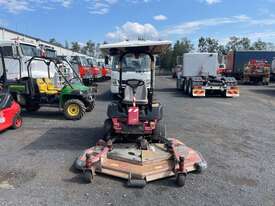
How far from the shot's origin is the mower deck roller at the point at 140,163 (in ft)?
16.5

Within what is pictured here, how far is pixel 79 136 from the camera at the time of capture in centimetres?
798

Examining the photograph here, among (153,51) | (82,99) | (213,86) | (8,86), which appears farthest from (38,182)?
(213,86)

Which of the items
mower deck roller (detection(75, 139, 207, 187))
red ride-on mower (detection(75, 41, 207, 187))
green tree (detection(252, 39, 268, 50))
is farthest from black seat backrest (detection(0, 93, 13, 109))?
green tree (detection(252, 39, 268, 50))

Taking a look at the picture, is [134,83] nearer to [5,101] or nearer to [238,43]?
[5,101]

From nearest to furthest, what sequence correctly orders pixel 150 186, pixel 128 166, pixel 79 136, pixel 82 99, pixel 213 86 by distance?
pixel 150 186
pixel 128 166
pixel 79 136
pixel 82 99
pixel 213 86

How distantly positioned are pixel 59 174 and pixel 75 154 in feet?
3.60

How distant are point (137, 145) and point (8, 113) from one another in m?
3.71

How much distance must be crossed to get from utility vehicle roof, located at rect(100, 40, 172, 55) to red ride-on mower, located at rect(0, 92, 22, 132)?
296cm

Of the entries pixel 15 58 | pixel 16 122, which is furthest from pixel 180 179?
pixel 15 58

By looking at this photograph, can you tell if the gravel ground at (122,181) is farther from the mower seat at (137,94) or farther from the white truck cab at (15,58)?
the white truck cab at (15,58)

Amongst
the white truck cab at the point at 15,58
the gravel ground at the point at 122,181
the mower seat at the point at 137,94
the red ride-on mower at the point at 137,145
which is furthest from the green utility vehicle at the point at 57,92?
the mower seat at the point at 137,94

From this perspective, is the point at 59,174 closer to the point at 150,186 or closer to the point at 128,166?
the point at 128,166

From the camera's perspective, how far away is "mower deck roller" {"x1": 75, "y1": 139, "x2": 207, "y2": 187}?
5039 mm

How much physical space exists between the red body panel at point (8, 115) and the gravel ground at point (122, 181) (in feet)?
0.70
